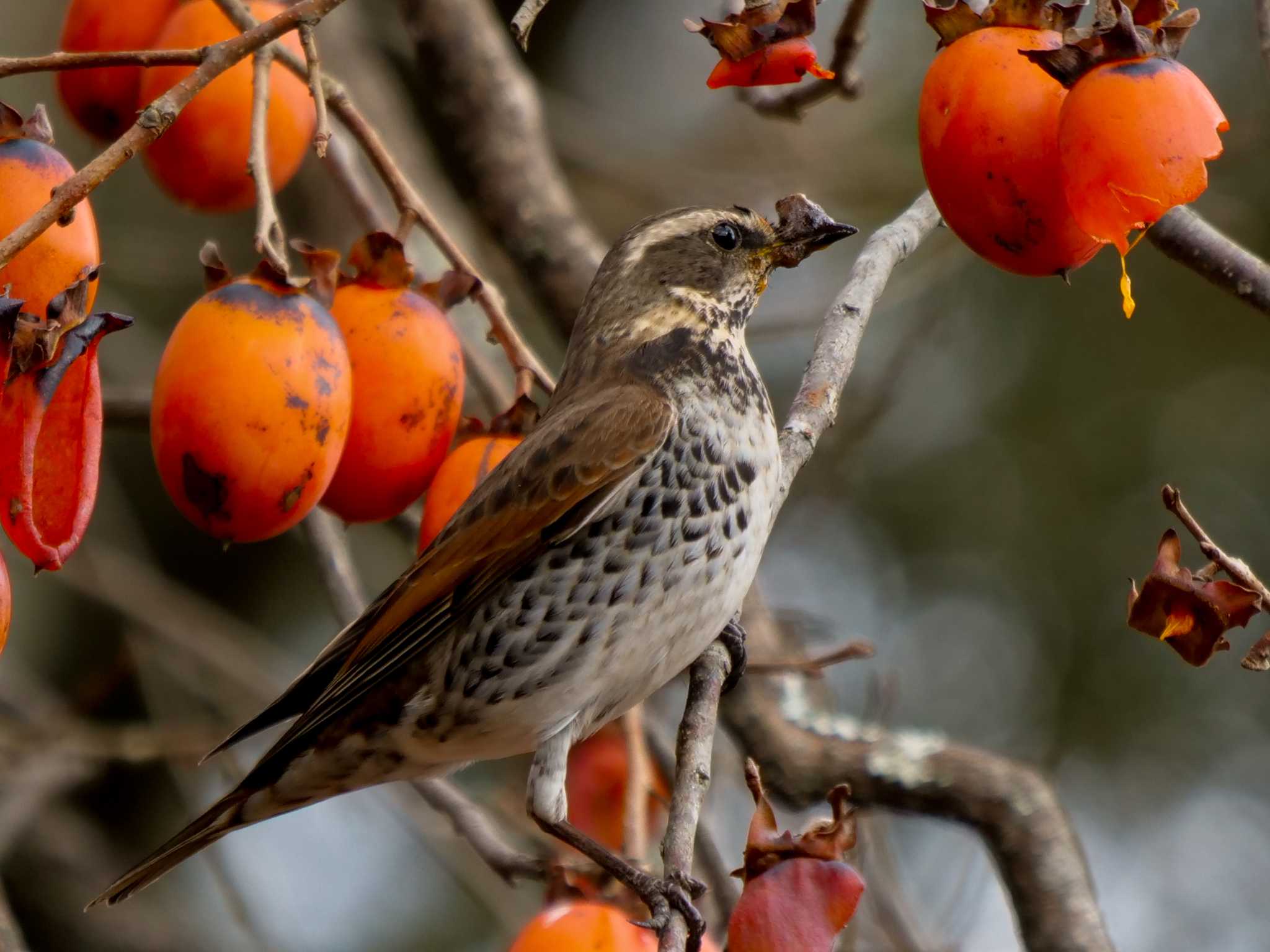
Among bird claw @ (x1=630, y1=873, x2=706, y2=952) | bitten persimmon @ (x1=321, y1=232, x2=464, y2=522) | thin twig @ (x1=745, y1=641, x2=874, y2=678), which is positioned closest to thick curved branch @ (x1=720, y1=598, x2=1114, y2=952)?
thin twig @ (x1=745, y1=641, x2=874, y2=678)

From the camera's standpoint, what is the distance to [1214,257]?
2.53 m

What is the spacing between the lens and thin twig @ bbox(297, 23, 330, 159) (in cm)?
211

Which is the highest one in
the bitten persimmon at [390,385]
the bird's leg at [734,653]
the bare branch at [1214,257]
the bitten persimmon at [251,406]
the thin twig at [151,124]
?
the thin twig at [151,124]

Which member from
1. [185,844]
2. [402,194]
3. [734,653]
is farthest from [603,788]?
[402,194]

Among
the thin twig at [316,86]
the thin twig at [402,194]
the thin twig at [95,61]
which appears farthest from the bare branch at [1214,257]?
the thin twig at [95,61]

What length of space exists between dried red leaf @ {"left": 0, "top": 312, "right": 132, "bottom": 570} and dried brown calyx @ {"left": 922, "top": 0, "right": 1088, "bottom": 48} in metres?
1.11

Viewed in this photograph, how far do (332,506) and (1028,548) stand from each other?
3.91m

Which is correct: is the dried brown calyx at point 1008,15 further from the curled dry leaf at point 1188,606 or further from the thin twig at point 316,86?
the thin twig at point 316,86

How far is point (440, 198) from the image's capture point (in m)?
4.66

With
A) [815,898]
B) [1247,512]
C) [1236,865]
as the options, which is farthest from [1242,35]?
[815,898]

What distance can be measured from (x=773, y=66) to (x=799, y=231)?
102 centimetres

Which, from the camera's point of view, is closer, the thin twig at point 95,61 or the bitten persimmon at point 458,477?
the thin twig at point 95,61

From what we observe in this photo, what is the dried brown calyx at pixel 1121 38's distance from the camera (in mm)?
1906

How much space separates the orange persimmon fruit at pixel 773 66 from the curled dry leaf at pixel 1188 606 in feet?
2.51
